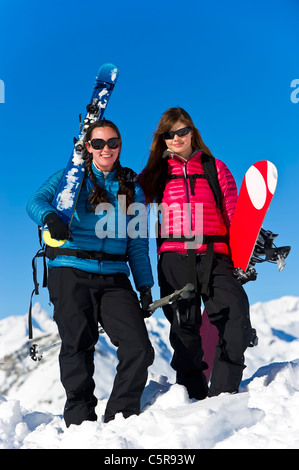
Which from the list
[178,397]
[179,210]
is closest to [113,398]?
[178,397]

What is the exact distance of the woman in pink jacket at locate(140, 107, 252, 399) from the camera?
4711 millimetres

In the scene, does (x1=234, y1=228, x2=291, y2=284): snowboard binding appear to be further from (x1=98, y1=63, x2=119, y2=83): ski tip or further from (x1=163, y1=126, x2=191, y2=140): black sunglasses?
(x1=98, y1=63, x2=119, y2=83): ski tip

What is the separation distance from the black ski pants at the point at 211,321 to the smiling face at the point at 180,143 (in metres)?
1.06

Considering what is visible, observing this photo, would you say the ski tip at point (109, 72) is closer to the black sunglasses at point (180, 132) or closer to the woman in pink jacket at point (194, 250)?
the woman in pink jacket at point (194, 250)

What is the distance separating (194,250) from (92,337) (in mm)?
1225

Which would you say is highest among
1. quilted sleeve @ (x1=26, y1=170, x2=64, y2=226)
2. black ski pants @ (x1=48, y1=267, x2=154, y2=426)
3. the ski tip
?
the ski tip

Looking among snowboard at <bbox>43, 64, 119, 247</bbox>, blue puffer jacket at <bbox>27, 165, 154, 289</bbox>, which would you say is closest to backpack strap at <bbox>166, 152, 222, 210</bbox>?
blue puffer jacket at <bbox>27, 165, 154, 289</bbox>

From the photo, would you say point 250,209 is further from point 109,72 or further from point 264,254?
point 109,72

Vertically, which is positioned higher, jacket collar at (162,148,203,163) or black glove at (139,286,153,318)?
jacket collar at (162,148,203,163)

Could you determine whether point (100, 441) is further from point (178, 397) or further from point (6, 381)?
point (6, 381)

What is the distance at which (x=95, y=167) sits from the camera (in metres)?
5.02

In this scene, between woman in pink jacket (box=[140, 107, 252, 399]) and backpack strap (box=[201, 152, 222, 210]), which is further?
backpack strap (box=[201, 152, 222, 210])

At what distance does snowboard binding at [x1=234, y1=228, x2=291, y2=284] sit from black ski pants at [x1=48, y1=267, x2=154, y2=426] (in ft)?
3.61
